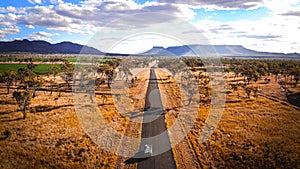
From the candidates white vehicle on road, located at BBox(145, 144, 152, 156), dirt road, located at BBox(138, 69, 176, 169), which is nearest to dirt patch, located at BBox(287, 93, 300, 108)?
dirt road, located at BBox(138, 69, 176, 169)

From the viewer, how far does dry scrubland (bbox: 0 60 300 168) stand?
23.4 metres

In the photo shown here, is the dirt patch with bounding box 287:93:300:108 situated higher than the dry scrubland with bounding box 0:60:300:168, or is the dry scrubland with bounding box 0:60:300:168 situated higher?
the dirt patch with bounding box 287:93:300:108

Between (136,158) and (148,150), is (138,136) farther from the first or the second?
(136,158)

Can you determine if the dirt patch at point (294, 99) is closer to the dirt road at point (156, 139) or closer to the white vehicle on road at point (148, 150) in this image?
the dirt road at point (156, 139)

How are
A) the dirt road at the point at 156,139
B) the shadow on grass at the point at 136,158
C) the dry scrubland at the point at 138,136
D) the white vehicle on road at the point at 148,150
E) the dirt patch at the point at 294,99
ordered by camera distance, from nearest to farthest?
the dirt road at the point at 156,139, the dry scrubland at the point at 138,136, the shadow on grass at the point at 136,158, the white vehicle on road at the point at 148,150, the dirt patch at the point at 294,99

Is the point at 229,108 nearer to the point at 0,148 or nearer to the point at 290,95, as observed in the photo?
the point at 290,95

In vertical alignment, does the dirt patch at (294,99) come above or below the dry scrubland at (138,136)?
above

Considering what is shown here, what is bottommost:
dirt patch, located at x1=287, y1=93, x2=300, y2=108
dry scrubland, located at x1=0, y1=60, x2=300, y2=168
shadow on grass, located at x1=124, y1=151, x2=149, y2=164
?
shadow on grass, located at x1=124, y1=151, x2=149, y2=164

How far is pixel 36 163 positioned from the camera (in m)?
22.3

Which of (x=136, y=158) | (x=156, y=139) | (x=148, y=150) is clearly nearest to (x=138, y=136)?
(x=156, y=139)

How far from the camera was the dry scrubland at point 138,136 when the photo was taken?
76.7 feet

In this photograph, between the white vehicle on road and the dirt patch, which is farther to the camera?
the dirt patch

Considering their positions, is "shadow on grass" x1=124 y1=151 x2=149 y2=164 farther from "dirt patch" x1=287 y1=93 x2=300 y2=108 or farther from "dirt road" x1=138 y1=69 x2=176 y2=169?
"dirt patch" x1=287 y1=93 x2=300 y2=108

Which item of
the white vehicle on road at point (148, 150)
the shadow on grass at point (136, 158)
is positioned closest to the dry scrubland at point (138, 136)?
the shadow on grass at point (136, 158)
